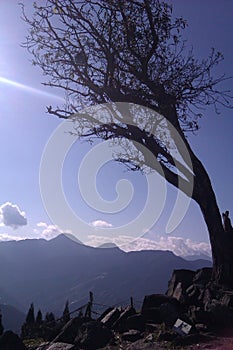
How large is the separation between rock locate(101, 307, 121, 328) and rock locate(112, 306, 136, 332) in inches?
10.6

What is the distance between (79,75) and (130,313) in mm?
10618

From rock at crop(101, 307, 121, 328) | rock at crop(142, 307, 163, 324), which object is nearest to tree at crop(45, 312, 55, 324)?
rock at crop(101, 307, 121, 328)

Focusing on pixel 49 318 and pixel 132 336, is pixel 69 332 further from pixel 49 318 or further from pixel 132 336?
pixel 49 318

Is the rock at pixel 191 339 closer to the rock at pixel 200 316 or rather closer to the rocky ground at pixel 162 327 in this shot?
the rocky ground at pixel 162 327

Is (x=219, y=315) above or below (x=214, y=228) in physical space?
below

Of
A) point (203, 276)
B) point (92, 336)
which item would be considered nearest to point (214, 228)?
point (203, 276)

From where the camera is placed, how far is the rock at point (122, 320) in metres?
12.5

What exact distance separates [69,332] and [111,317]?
5.53ft

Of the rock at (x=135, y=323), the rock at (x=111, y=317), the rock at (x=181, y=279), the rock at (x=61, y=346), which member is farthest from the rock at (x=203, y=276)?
the rock at (x=61, y=346)

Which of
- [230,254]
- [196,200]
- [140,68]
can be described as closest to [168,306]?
[230,254]

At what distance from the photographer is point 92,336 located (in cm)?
1152

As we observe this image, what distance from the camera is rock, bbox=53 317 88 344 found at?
40.0 feet

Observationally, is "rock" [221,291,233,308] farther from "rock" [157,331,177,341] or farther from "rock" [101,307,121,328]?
"rock" [101,307,121,328]

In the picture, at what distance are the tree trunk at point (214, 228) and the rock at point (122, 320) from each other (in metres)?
3.47
